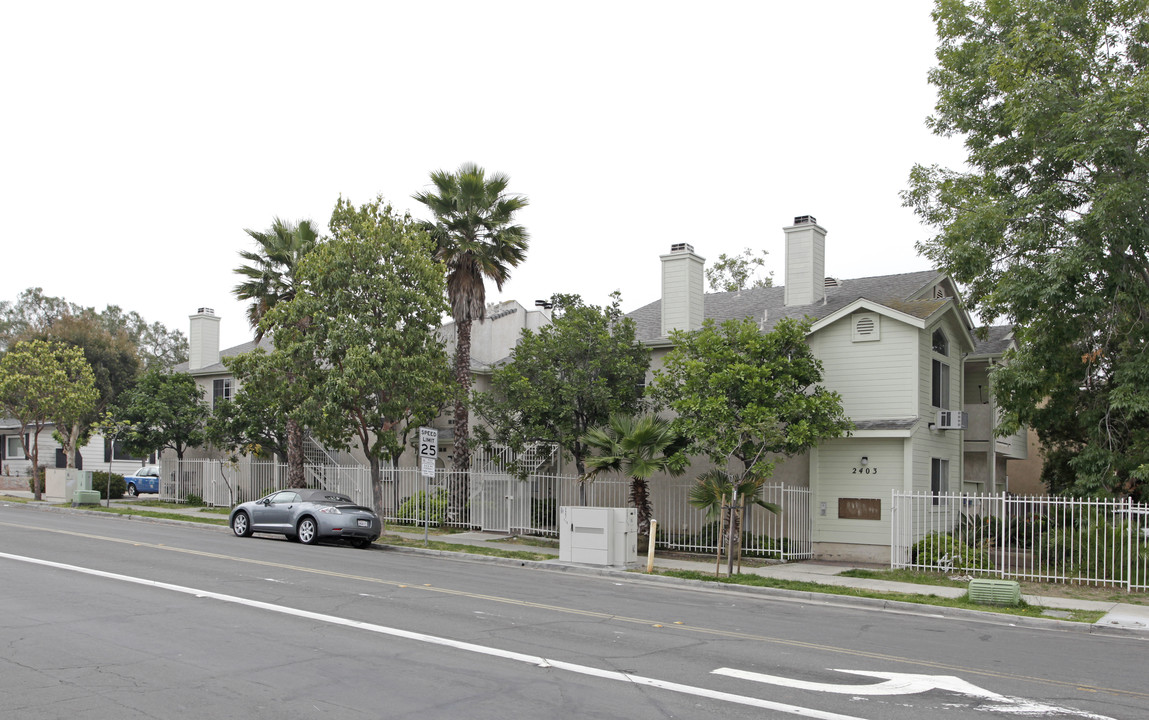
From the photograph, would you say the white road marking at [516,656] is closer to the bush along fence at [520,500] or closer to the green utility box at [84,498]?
the bush along fence at [520,500]

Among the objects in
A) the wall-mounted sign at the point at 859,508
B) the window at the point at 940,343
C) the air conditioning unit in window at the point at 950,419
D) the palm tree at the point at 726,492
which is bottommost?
the wall-mounted sign at the point at 859,508

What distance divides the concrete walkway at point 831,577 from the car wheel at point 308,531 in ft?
9.92

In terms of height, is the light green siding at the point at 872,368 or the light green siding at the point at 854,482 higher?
the light green siding at the point at 872,368

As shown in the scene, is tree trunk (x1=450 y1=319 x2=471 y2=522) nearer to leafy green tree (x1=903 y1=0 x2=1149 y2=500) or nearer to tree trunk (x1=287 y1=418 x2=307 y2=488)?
tree trunk (x1=287 y1=418 x2=307 y2=488)

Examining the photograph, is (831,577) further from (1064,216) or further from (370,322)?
(370,322)

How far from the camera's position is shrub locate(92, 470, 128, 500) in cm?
3675

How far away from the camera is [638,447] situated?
20438 millimetres

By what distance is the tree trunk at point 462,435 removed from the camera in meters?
26.1

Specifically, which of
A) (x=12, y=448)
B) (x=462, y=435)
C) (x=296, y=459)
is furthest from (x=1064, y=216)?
(x=12, y=448)

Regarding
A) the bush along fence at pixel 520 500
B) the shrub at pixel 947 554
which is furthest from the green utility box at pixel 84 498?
the shrub at pixel 947 554

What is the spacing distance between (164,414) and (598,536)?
882 inches

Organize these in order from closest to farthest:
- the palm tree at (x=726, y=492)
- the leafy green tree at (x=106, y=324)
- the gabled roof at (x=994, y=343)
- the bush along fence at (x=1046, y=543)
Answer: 1. the bush along fence at (x=1046, y=543)
2. the palm tree at (x=726, y=492)
3. the gabled roof at (x=994, y=343)
4. the leafy green tree at (x=106, y=324)

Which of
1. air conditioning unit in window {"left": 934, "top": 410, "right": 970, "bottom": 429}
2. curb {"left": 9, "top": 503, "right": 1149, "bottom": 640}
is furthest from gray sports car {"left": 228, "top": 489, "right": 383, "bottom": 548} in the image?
air conditioning unit in window {"left": 934, "top": 410, "right": 970, "bottom": 429}

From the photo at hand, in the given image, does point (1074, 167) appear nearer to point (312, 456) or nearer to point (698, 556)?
point (698, 556)
